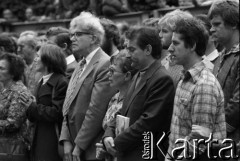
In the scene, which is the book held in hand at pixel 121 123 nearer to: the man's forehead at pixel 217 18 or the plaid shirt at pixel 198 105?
the plaid shirt at pixel 198 105

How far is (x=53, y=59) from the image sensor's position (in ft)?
22.2

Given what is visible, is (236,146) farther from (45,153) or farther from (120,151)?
(45,153)

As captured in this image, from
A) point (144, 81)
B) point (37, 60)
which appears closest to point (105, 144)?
point (144, 81)

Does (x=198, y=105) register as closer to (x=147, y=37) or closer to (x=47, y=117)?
(x=147, y=37)

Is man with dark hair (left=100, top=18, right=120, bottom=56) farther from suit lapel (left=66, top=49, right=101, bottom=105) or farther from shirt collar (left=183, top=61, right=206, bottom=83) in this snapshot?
shirt collar (left=183, top=61, right=206, bottom=83)

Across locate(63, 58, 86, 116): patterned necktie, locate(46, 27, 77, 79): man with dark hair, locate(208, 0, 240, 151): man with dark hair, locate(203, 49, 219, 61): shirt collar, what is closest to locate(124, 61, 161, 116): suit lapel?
locate(208, 0, 240, 151): man with dark hair

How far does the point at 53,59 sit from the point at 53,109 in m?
0.60

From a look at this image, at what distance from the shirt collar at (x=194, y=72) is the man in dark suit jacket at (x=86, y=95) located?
5.27 feet

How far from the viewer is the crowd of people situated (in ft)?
14.6

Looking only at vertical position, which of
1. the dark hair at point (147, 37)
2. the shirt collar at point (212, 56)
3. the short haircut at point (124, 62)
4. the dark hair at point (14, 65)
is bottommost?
the dark hair at point (14, 65)

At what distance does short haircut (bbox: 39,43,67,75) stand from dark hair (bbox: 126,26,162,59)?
168 cm

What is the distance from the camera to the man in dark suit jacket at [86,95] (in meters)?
5.99

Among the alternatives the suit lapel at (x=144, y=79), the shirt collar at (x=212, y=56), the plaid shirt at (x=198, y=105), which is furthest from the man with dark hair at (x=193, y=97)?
the shirt collar at (x=212, y=56)

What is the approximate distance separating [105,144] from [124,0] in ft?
26.2
